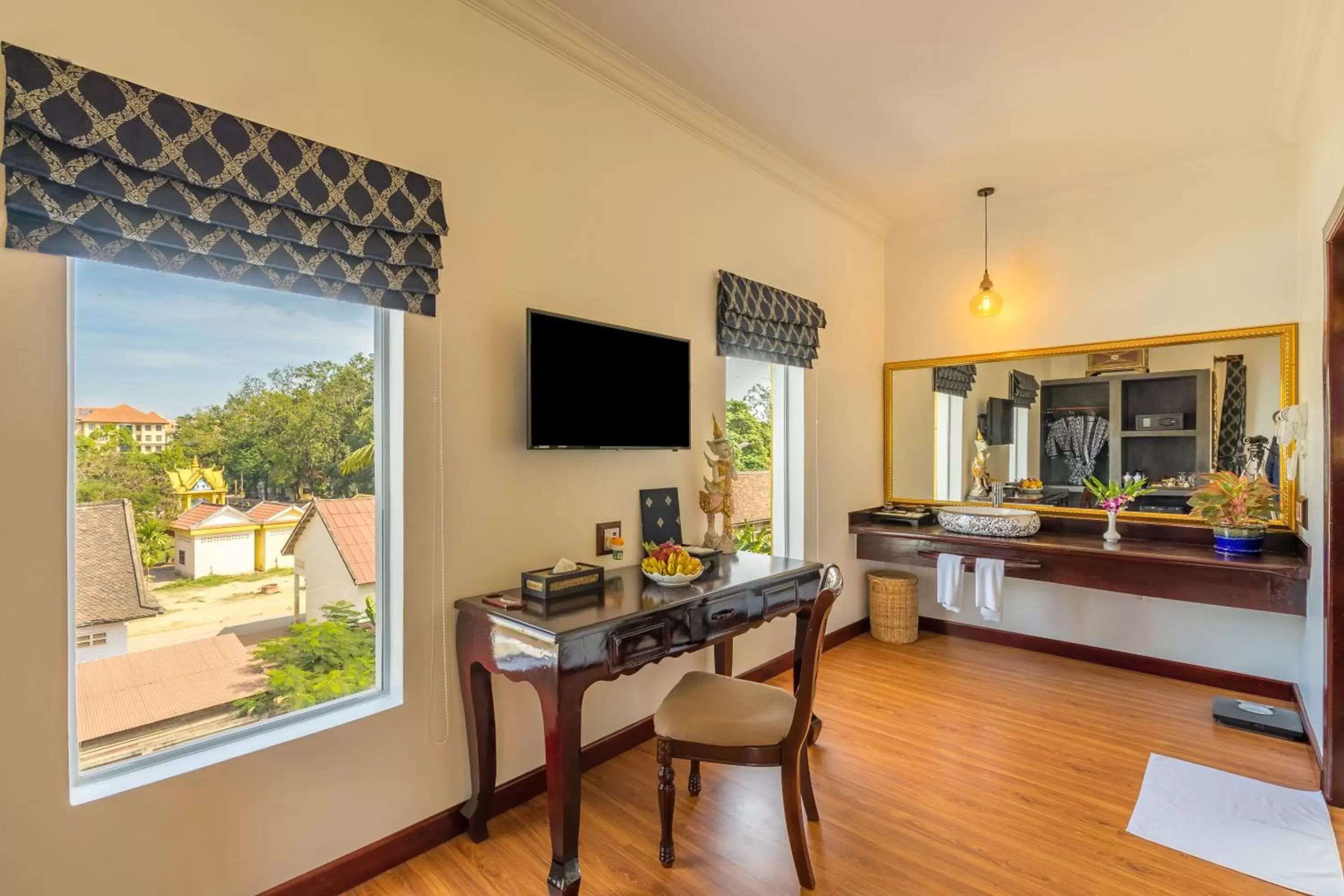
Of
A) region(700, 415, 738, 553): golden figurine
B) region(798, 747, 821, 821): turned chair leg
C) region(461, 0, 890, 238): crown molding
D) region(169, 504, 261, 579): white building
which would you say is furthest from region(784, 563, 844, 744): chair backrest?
region(461, 0, 890, 238): crown molding

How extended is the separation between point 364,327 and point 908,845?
246 centimetres

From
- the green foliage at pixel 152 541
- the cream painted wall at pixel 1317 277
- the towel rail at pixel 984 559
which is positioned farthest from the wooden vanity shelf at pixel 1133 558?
the green foliage at pixel 152 541

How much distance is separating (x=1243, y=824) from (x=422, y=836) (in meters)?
2.79

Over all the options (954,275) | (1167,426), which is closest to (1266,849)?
(1167,426)

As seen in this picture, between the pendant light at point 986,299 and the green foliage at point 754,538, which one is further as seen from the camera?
the pendant light at point 986,299

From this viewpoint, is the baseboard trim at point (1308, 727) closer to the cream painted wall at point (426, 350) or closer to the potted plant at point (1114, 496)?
the potted plant at point (1114, 496)

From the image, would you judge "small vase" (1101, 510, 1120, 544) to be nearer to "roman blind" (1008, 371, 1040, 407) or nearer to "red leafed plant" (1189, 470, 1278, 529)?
"red leafed plant" (1189, 470, 1278, 529)

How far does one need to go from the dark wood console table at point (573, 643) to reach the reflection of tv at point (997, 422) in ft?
7.27

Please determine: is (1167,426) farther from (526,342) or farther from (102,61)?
(102,61)

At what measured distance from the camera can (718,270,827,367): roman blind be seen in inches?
128

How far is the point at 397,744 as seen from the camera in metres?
2.05

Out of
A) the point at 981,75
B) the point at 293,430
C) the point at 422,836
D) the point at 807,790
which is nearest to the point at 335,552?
the point at 293,430

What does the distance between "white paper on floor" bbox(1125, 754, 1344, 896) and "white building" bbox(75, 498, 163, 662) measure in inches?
124

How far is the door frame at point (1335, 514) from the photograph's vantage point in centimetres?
231
